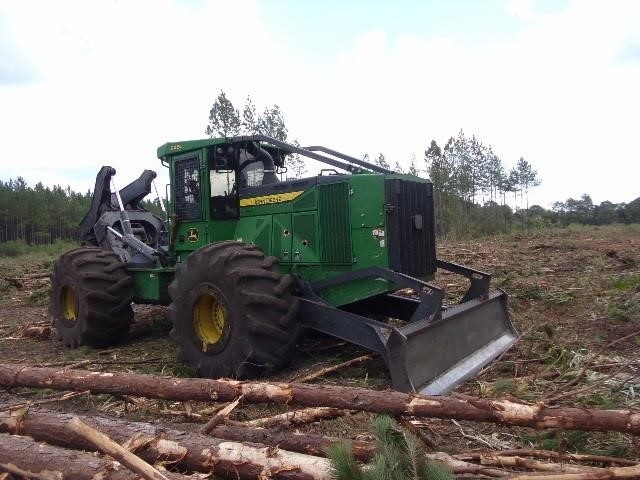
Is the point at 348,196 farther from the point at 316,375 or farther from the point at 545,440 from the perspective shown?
the point at 545,440

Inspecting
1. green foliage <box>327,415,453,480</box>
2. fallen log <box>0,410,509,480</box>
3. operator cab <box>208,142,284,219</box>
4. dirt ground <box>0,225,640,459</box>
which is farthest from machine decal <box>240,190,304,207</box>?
green foliage <box>327,415,453,480</box>

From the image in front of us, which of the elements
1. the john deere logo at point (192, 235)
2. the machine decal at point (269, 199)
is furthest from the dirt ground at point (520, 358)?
the machine decal at point (269, 199)

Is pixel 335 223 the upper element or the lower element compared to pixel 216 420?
upper

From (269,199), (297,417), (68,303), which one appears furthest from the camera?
(68,303)

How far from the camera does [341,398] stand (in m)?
3.64

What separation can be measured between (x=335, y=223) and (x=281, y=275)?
901mm

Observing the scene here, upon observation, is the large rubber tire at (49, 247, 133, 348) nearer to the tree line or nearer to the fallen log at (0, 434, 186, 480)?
the fallen log at (0, 434, 186, 480)

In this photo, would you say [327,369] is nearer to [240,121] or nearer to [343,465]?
[343,465]

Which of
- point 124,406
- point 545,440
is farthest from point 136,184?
point 545,440

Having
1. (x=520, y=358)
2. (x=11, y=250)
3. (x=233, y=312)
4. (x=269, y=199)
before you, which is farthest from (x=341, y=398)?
(x=11, y=250)

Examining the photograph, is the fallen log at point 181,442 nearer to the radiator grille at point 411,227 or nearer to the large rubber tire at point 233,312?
the large rubber tire at point 233,312

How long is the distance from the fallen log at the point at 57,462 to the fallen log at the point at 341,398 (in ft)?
3.29

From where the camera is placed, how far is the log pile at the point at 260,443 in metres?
2.88

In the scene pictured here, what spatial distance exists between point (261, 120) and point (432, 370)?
29070 mm
